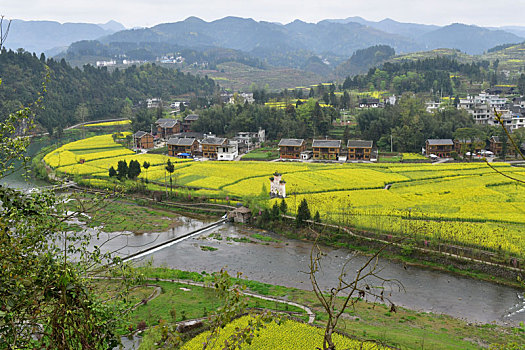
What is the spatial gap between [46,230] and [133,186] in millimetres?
32584

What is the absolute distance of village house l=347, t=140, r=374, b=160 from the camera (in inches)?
1991

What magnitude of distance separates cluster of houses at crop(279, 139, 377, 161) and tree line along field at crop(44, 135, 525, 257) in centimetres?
463

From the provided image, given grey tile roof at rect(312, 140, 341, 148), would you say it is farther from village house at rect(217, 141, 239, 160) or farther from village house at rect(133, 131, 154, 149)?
village house at rect(133, 131, 154, 149)

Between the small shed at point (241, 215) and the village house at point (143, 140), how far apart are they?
31.7 m

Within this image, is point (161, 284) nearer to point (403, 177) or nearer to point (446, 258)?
point (446, 258)

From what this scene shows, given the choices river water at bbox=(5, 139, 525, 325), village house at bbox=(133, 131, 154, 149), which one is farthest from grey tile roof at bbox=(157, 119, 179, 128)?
river water at bbox=(5, 139, 525, 325)

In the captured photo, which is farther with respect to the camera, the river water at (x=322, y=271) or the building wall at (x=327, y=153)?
the building wall at (x=327, y=153)

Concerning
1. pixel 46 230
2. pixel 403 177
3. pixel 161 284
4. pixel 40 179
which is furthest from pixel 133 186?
pixel 46 230

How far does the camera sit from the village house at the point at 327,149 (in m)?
51.4

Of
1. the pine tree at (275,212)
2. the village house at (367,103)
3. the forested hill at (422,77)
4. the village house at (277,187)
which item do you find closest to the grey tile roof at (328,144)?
the village house at (277,187)

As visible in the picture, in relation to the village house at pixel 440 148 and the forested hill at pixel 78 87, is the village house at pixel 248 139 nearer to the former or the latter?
the village house at pixel 440 148

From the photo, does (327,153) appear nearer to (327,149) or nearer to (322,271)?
(327,149)

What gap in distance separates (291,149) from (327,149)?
4.34 metres

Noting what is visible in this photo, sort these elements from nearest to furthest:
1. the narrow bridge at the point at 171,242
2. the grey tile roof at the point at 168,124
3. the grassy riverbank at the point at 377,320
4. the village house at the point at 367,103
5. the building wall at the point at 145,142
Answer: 1. the grassy riverbank at the point at 377,320
2. the narrow bridge at the point at 171,242
3. the building wall at the point at 145,142
4. the grey tile roof at the point at 168,124
5. the village house at the point at 367,103
